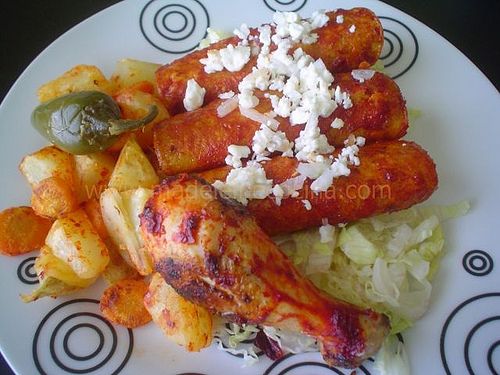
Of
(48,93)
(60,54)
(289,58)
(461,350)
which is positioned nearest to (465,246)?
(461,350)

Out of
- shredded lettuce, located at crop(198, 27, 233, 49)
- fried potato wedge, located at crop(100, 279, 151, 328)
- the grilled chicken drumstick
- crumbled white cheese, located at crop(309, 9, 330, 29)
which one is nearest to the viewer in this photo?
the grilled chicken drumstick

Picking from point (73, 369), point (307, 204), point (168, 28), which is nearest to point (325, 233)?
point (307, 204)

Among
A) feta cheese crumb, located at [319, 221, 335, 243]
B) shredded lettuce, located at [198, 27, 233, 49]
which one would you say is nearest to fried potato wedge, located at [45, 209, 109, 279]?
feta cheese crumb, located at [319, 221, 335, 243]

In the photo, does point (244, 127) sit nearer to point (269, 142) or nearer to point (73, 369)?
point (269, 142)

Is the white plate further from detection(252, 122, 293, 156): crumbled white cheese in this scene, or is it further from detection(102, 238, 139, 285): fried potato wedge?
detection(252, 122, 293, 156): crumbled white cheese

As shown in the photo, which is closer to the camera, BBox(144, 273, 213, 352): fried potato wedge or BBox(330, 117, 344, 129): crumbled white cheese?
BBox(144, 273, 213, 352): fried potato wedge

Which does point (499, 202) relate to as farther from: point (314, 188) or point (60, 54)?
A: point (60, 54)
